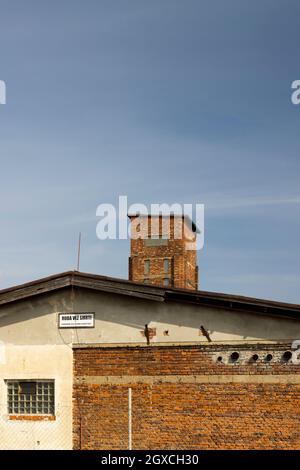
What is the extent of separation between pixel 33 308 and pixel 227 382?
5517 mm

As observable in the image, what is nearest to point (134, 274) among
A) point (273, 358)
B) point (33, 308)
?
point (33, 308)

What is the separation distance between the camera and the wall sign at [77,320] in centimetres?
1953

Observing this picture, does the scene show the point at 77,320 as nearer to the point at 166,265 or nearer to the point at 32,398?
the point at 32,398

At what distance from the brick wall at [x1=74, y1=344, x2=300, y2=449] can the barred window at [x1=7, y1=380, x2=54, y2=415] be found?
77 cm

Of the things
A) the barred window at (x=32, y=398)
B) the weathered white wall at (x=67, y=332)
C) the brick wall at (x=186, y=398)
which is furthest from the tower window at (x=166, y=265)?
the barred window at (x=32, y=398)

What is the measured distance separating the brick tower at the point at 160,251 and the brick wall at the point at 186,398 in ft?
50.9

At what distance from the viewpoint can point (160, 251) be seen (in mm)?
35062

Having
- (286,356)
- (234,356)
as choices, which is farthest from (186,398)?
(286,356)

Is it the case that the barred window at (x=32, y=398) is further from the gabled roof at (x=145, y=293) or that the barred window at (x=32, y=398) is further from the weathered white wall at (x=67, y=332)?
the gabled roof at (x=145, y=293)

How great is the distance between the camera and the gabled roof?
17.9m

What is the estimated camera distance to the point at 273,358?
18.0 meters

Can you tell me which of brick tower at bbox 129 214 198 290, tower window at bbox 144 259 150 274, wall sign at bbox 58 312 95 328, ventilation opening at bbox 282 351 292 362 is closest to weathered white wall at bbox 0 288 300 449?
wall sign at bbox 58 312 95 328

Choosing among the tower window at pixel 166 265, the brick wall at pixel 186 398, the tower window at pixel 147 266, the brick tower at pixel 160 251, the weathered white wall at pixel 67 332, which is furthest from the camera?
the tower window at pixel 147 266

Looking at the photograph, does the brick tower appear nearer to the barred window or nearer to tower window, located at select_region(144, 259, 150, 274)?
tower window, located at select_region(144, 259, 150, 274)
